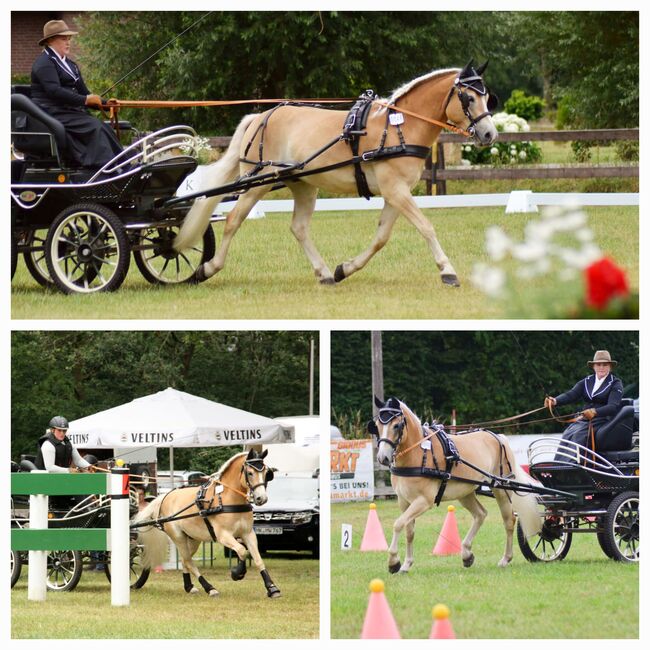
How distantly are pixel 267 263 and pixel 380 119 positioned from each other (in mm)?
2177

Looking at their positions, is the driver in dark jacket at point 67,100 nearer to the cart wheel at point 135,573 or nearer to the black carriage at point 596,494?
the cart wheel at point 135,573

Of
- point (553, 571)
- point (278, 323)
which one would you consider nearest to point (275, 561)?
point (553, 571)

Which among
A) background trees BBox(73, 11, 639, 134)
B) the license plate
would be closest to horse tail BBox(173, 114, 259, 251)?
background trees BBox(73, 11, 639, 134)

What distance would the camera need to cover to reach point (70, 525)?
1027 cm

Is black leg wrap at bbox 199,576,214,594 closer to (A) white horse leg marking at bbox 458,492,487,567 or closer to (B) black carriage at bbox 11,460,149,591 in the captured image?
(B) black carriage at bbox 11,460,149,591

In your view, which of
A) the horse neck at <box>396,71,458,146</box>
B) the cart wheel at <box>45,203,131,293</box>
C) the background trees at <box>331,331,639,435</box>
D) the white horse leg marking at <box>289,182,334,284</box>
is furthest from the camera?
the background trees at <box>331,331,639,435</box>

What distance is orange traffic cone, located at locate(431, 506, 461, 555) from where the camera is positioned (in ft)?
32.7

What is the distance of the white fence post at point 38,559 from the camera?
9078 mm

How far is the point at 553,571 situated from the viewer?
29.0ft

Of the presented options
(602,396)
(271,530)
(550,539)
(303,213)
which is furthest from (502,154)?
(550,539)

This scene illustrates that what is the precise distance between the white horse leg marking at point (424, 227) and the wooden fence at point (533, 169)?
8.11 meters

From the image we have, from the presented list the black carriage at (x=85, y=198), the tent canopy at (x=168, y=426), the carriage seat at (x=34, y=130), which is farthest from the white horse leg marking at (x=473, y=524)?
the tent canopy at (x=168, y=426)

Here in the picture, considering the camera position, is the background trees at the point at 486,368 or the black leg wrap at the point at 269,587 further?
the background trees at the point at 486,368
